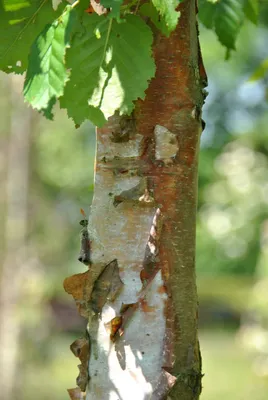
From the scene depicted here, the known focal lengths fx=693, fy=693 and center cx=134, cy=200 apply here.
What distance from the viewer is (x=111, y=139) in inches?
49.2

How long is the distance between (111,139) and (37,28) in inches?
9.3

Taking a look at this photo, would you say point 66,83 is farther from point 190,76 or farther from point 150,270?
point 150,270

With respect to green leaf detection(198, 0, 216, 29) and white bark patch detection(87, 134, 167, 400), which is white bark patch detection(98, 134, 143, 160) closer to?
white bark patch detection(87, 134, 167, 400)

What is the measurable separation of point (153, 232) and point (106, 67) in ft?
0.97

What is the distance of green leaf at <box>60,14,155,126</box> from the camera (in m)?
1.14

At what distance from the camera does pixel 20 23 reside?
1.22m

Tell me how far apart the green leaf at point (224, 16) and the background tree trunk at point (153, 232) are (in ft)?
1.15

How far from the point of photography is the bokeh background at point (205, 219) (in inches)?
473

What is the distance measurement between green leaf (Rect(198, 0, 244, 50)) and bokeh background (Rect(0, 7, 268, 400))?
8.06 meters

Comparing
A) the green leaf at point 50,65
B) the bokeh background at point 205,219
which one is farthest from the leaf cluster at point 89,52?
the bokeh background at point 205,219

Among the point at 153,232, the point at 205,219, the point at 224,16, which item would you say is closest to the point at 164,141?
the point at 153,232

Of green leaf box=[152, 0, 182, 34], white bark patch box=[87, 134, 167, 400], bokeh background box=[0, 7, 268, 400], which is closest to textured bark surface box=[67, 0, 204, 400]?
white bark patch box=[87, 134, 167, 400]

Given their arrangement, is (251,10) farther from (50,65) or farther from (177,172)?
(50,65)

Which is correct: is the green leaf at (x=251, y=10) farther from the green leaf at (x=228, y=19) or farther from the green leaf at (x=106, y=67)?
the green leaf at (x=106, y=67)
